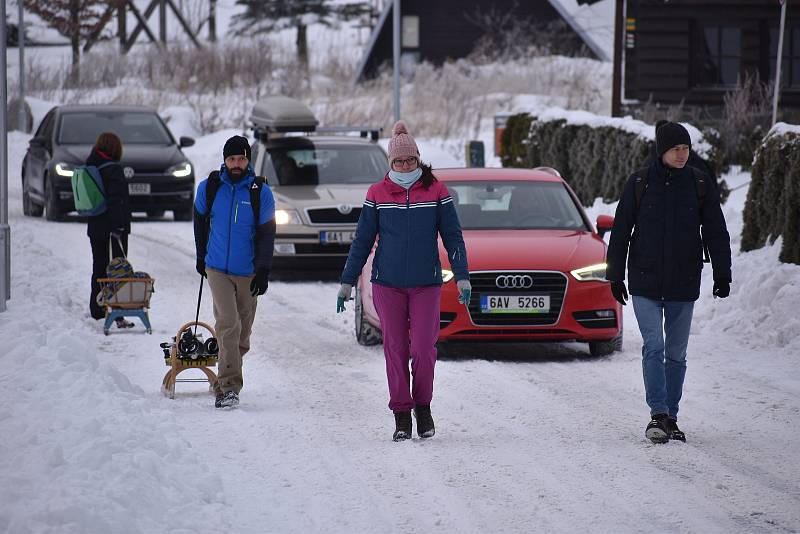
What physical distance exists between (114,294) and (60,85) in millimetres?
35937

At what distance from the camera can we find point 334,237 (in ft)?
51.5

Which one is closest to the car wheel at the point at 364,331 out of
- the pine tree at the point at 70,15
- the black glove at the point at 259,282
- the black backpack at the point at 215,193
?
the black glove at the point at 259,282

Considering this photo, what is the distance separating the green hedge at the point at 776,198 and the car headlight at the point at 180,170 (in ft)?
33.0

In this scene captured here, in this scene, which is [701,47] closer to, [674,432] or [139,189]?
[139,189]

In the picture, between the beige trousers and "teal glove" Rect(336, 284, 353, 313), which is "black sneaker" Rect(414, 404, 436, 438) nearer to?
"teal glove" Rect(336, 284, 353, 313)

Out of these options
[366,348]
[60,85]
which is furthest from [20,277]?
[60,85]

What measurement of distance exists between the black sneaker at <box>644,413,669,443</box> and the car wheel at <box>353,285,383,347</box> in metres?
3.91

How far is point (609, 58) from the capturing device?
46.0 meters

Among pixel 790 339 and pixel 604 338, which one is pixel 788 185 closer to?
pixel 790 339

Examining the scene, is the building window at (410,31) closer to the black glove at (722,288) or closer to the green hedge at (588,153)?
the green hedge at (588,153)

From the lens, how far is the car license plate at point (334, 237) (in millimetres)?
15656

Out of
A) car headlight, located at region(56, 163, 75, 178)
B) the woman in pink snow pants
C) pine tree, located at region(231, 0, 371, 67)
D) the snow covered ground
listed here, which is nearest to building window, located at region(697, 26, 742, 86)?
car headlight, located at region(56, 163, 75, 178)

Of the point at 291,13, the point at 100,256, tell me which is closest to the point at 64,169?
the point at 100,256

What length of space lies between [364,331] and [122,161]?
10.5 m
